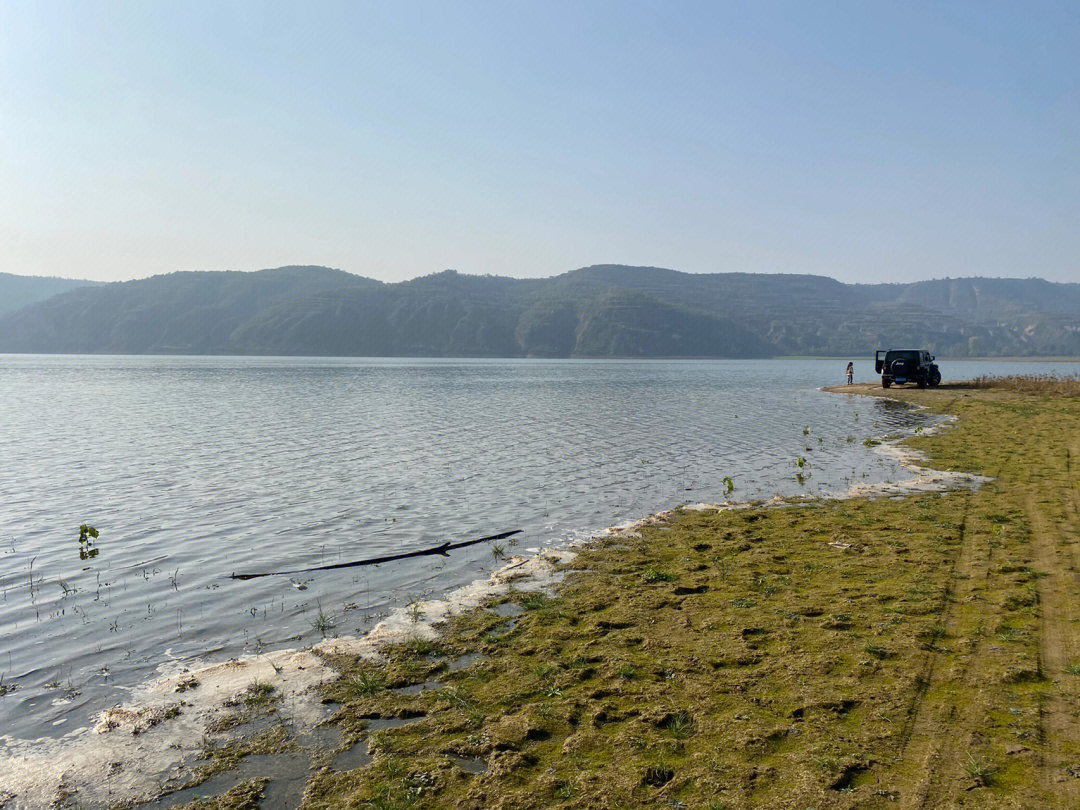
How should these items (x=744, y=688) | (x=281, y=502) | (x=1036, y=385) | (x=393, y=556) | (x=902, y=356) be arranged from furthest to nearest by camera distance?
(x=902, y=356), (x=1036, y=385), (x=281, y=502), (x=393, y=556), (x=744, y=688)

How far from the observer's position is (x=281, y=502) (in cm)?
2005

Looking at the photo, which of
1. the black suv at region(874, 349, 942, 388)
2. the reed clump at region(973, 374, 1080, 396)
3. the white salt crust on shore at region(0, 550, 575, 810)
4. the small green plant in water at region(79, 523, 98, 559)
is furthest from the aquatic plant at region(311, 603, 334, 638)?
the black suv at region(874, 349, 942, 388)

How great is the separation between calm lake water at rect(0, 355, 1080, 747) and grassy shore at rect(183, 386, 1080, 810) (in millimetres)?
3079

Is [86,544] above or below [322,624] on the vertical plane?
above

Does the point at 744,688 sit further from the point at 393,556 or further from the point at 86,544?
the point at 86,544

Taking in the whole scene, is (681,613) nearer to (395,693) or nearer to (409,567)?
(395,693)

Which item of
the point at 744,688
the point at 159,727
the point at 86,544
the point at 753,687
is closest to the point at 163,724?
the point at 159,727

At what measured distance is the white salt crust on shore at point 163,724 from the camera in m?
6.66

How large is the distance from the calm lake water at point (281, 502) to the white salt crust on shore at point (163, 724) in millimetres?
440

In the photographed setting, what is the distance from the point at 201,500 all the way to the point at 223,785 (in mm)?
15274

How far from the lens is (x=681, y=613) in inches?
427

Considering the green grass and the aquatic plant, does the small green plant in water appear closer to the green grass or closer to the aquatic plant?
the aquatic plant

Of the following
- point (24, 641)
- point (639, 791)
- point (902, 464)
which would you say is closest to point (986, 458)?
point (902, 464)

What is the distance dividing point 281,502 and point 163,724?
497 inches
